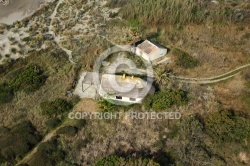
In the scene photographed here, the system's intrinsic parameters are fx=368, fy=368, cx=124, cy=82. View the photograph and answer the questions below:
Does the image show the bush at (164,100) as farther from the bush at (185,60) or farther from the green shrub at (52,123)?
the green shrub at (52,123)

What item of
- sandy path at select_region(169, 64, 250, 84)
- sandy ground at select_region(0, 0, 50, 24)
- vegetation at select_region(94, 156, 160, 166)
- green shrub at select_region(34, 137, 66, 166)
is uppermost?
sandy ground at select_region(0, 0, 50, 24)

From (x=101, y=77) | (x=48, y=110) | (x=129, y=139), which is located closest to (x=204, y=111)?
(x=129, y=139)

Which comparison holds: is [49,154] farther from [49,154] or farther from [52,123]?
[52,123]

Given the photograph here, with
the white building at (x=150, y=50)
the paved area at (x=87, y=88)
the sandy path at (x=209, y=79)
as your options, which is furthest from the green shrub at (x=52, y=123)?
the sandy path at (x=209, y=79)

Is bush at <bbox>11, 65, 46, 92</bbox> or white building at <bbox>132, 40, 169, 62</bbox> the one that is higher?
bush at <bbox>11, 65, 46, 92</bbox>

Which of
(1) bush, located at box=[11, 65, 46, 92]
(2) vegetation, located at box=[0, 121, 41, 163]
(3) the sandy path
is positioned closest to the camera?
(2) vegetation, located at box=[0, 121, 41, 163]

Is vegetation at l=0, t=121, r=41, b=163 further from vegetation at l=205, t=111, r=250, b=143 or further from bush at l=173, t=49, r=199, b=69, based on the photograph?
bush at l=173, t=49, r=199, b=69

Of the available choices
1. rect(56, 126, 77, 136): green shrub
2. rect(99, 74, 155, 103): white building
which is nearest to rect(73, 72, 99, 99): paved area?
rect(99, 74, 155, 103): white building

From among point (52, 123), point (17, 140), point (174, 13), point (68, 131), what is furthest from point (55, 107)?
point (174, 13)
